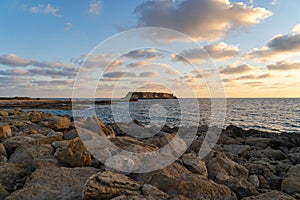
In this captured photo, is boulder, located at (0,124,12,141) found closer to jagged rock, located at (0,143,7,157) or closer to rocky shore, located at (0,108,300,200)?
rocky shore, located at (0,108,300,200)

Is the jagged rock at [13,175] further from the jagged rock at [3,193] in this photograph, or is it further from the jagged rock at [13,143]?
the jagged rock at [13,143]

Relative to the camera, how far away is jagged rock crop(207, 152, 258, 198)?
4715 mm

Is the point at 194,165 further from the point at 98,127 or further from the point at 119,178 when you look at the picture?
the point at 98,127

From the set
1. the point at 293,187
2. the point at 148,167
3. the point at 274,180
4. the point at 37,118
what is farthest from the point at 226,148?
the point at 37,118

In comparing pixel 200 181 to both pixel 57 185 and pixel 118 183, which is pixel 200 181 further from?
pixel 57 185

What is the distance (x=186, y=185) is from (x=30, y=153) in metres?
3.83

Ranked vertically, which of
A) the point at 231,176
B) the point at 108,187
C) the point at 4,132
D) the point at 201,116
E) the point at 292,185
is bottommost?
the point at 201,116

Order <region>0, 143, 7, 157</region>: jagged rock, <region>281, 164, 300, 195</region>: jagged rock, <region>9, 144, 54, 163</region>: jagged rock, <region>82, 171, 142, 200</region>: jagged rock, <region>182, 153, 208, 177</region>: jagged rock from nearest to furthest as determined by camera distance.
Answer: <region>82, 171, 142, 200</region>: jagged rock, <region>281, 164, 300, 195</region>: jagged rock, <region>182, 153, 208, 177</region>: jagged rock, <region>9, 144, 54, 163</region>: jagged rock, <region>0, 143, 7, 157</region>: jagged rock

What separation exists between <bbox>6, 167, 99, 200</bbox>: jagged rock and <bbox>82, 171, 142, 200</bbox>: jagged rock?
309 millimetres

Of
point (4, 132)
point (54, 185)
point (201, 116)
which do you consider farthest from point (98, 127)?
point (201, 116)

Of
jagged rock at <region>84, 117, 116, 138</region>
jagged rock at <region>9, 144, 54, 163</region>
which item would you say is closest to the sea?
jagged rock at <region>84, 117, 116, 138</region>

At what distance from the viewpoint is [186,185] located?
4.29 meters

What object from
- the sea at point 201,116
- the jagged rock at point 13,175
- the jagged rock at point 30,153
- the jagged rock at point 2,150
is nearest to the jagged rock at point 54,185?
the jagged rock at point 13,175

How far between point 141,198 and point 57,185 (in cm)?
155
